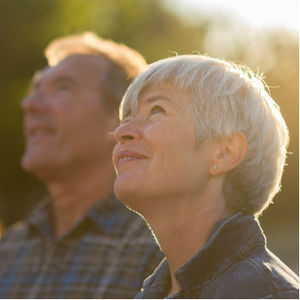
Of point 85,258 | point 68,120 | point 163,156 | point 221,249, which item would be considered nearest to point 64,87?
point 68,120

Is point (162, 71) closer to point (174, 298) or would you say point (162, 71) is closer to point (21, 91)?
point (174, 298)

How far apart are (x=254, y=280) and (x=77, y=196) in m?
2.53

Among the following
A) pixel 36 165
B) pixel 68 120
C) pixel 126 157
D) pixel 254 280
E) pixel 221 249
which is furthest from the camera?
pixel 68 120

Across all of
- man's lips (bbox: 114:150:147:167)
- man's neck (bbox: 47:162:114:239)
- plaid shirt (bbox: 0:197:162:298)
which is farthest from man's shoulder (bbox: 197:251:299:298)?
man's neck (bbox: 47:162:114:239)

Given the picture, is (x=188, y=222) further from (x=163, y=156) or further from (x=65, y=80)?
(x=65, y=80)

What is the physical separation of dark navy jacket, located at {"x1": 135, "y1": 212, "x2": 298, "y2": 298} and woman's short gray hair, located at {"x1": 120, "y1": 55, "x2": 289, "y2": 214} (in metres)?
0.18

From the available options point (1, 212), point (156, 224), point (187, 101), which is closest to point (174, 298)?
point (156, 224)

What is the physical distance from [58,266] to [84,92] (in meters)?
1.35

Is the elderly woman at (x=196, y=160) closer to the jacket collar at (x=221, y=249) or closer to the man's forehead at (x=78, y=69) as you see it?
the jacket collar at (x=221, y=249)

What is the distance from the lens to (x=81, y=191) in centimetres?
446

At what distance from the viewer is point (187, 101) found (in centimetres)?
250

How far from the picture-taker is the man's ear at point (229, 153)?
7.98 ft

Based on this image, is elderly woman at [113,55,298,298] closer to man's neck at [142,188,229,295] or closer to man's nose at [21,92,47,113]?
man's neck at [142,188,229,295]

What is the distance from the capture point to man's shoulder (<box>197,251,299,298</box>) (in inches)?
81.3
